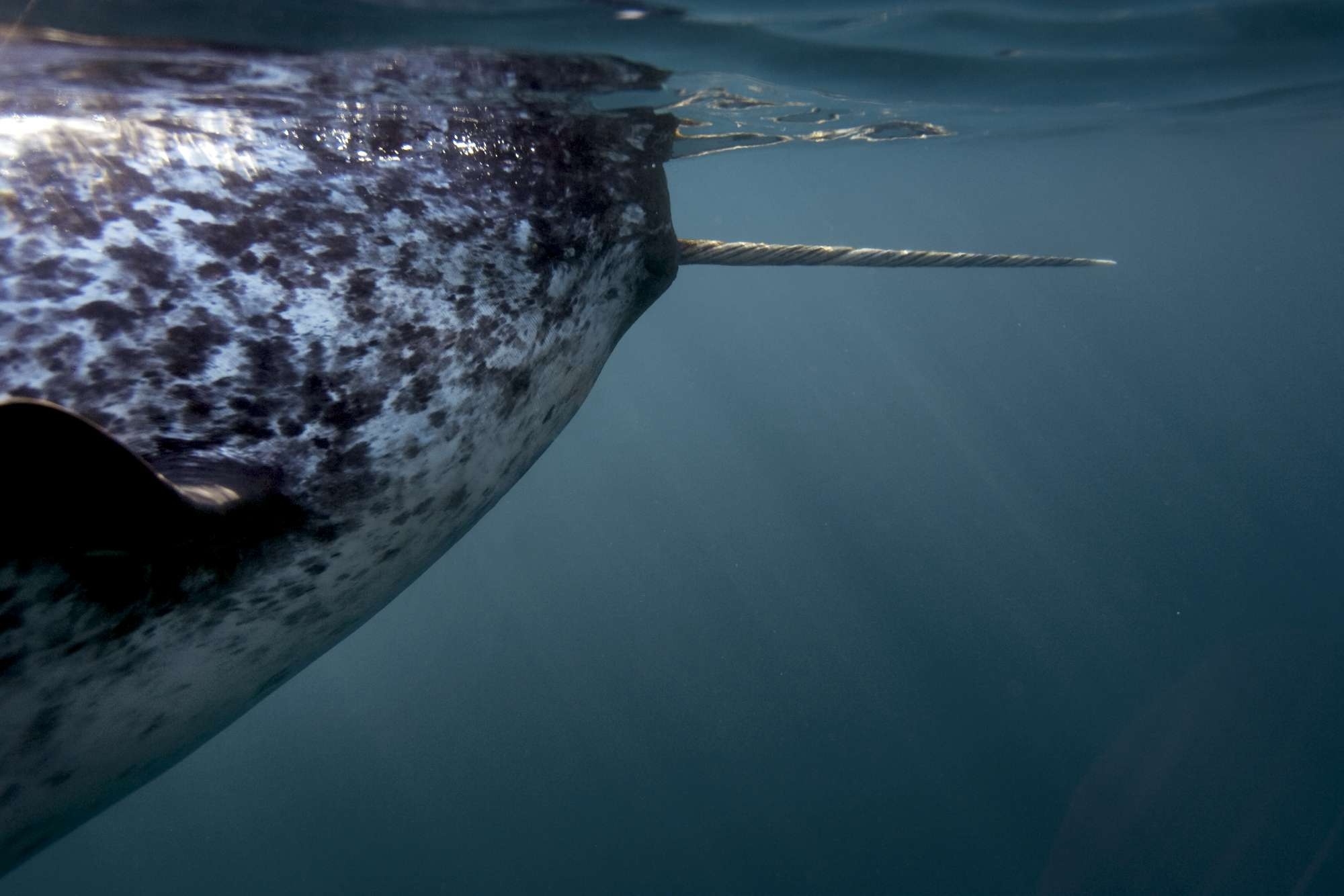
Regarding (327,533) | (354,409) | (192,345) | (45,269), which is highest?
(45,269)

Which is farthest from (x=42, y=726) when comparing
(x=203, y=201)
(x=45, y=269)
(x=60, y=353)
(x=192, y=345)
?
(x=203, y=201)

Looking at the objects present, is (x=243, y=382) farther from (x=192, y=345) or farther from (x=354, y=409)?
(x=354, y=409)

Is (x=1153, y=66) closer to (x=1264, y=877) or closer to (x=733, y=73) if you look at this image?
(x=733, y=73)

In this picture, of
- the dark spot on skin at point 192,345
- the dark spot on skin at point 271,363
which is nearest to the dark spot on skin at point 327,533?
the dark spot on skin at point 271,363

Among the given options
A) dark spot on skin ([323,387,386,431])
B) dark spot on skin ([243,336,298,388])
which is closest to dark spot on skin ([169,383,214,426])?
dark spot on skin ([243,336,298,388])

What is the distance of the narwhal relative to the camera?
2.10m

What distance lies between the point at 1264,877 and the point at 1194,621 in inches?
546

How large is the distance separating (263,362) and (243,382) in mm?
94

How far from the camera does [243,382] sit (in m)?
2.53

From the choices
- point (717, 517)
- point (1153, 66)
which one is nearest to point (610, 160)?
point (1153, 66)

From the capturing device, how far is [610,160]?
3.95m

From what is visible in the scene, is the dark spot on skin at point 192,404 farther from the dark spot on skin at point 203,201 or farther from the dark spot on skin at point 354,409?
the dark spot on skin at point 203,201

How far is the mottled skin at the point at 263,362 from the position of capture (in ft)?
7.45

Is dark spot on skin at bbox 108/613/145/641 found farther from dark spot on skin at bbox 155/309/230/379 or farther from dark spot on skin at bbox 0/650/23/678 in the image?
dark spot on skin at bbox 155/309/230/379
